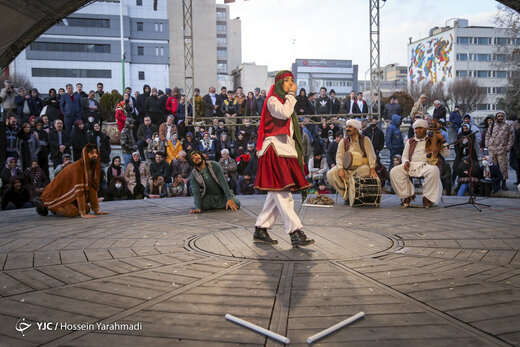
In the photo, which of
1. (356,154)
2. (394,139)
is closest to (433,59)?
(394,139)

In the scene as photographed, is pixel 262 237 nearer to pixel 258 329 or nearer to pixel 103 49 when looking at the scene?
pixel 258 329

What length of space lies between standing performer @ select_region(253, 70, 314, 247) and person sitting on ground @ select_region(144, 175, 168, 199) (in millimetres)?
6871

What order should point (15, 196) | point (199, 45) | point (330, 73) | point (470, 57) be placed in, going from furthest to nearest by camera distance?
point (330, 73) < point (470, 57) < point (199, 45) < point (15, 196)

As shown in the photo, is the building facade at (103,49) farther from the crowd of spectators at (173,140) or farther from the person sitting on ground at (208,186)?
the person sitting on ground at (208,186)

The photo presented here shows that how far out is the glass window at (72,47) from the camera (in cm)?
4422

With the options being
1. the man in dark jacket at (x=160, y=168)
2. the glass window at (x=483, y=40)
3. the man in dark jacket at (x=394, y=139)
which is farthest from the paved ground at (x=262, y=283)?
the glass window at (x=483, y=40)

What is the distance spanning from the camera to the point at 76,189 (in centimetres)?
739

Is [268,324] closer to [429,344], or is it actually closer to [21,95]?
[429,344]

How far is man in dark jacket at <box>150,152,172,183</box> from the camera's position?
11547 mm

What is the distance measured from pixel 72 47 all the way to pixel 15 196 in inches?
1574

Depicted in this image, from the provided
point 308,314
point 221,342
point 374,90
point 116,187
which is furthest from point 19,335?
point 374,90

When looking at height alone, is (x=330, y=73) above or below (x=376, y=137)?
above

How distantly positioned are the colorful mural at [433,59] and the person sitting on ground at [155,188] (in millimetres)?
61261

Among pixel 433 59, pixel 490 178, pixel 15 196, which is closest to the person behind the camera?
pixel 15 196
